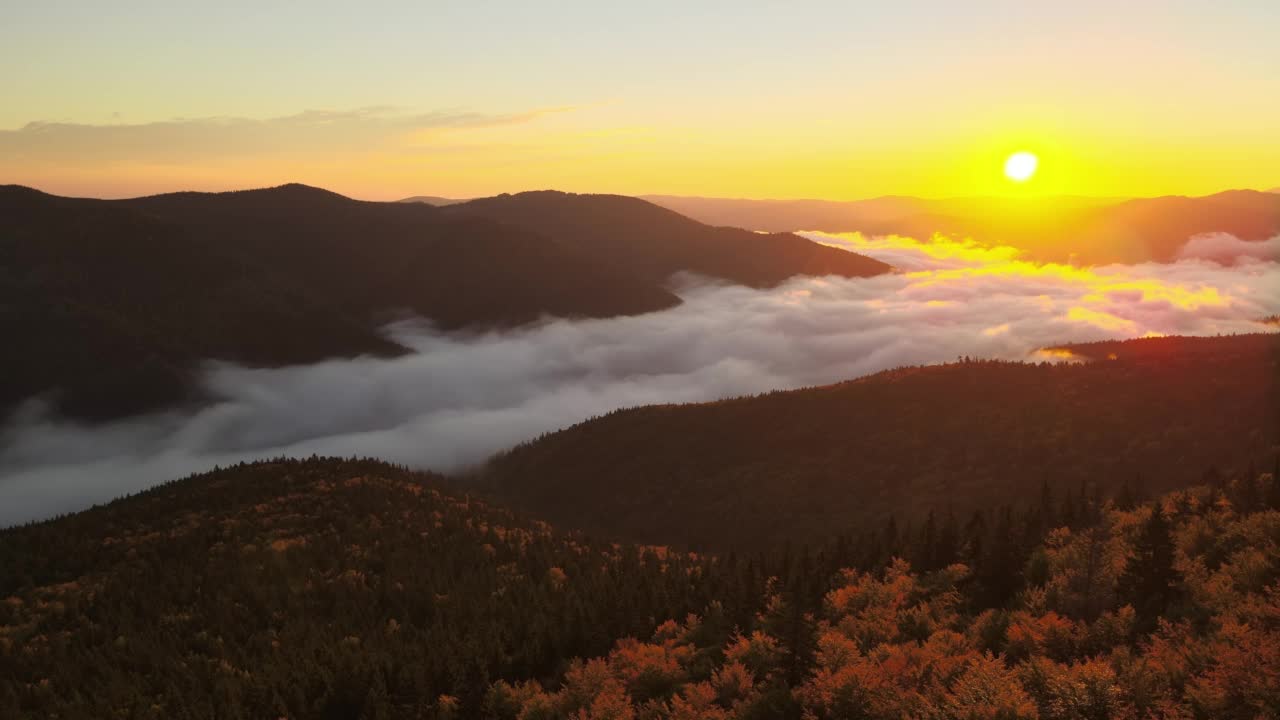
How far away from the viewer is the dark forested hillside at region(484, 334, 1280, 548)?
118m

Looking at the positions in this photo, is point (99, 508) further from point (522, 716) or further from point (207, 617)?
point (522, 716)

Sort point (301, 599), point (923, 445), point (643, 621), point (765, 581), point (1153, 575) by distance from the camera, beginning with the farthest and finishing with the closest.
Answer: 1. point (923, 445)
2. point (301, 599)
3. point (765, 581)
4. point (643, 621)
5. point (1153, 575)

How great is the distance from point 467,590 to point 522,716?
38052mm

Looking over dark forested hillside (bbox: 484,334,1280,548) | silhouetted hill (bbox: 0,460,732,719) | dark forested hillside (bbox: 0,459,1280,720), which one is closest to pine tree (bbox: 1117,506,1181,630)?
dark forested hillside (bbox: 0,459,1280,720)

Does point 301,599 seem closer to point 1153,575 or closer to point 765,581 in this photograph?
point 765,581

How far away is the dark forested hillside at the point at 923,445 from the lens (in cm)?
11788

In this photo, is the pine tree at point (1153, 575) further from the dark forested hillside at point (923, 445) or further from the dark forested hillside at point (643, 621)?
the dark forested hillside at point (923, 445)

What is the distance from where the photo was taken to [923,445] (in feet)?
479

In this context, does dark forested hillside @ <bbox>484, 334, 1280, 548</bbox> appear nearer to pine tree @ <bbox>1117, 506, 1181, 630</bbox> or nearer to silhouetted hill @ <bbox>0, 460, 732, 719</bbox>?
silhouetted hill @ <bbox>0, 460, 732, 719</bbox>

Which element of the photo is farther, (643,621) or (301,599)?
(301,599)

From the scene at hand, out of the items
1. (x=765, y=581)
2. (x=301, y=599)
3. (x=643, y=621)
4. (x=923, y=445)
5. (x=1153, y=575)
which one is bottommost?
(x=643, y=621)

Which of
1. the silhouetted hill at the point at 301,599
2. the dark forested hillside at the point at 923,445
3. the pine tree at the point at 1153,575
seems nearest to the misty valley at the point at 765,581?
the pine tree at the point at 1153,575

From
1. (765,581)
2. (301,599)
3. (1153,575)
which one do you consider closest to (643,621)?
(765,581)

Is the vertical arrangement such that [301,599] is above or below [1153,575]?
below
